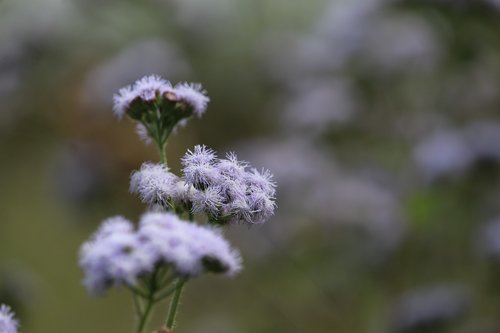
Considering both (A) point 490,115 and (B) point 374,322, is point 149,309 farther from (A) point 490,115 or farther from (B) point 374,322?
(A) point 490,115

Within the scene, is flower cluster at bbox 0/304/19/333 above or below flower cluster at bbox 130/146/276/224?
below

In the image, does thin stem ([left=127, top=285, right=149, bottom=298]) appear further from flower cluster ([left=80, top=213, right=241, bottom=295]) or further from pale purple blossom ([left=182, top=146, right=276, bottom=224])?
pale purple blossom ([left=182, top=146, right=276, bottom=224])

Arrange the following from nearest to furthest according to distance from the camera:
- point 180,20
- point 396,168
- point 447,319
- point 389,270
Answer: point 447,319 → point 389,270 → point 396,168 → point 180,20

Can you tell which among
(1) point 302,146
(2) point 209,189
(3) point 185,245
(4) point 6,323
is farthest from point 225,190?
(1) point 302,146

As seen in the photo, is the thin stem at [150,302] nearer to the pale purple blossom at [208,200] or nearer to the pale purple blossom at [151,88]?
the pale purple blossom at [208,200]

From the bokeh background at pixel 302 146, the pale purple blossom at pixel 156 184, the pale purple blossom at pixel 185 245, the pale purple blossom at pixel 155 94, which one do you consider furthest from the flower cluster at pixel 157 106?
the bokeh background at pixel 302 146

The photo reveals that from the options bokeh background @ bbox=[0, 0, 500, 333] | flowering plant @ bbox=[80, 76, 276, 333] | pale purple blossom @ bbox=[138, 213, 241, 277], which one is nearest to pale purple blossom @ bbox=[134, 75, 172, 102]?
flowering plant @ bbox=[80, 76, 276, 333]

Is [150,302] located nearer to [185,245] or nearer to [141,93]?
[185,245]

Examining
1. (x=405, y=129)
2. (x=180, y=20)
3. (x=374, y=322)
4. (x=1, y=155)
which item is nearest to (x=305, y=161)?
(x=405, y=129)
